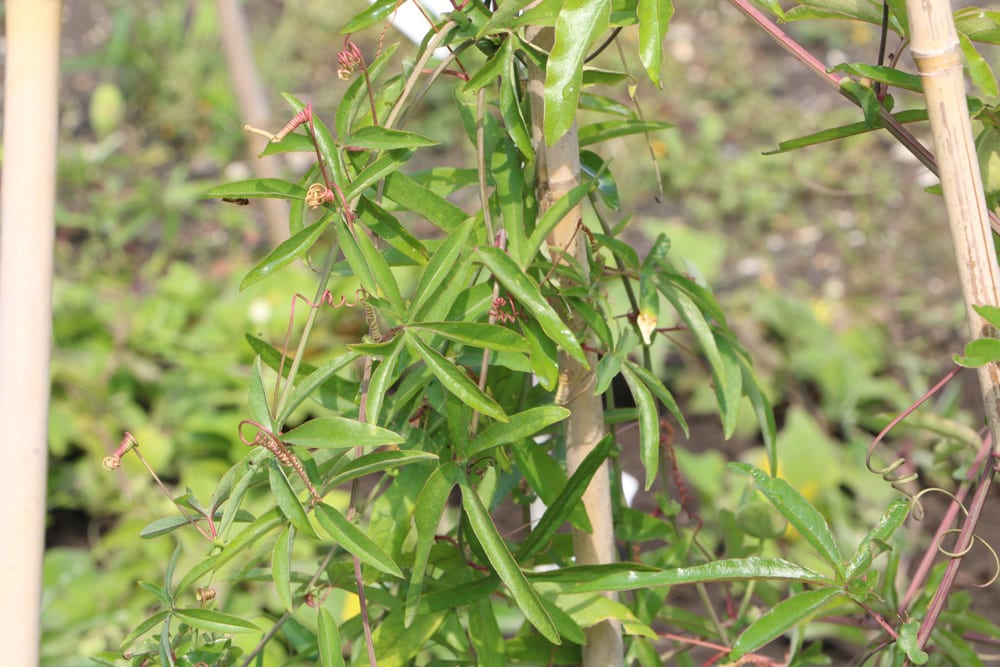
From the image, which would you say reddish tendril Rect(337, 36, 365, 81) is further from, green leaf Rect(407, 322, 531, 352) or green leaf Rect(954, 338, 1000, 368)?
green leaf Rect(954, 338, 1000, 368)

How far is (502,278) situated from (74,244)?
2416 mm

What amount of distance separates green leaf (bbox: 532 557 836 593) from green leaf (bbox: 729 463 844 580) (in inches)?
0.6

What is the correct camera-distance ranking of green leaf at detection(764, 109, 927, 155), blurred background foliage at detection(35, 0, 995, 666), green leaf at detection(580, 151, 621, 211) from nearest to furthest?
green leaf at detection(764, 109, 927, 155) → green leaf at detection(580, 151, 621, 211) → blurred background foliage at detection(35, 0, 995, 666)

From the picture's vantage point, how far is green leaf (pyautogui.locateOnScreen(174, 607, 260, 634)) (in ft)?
2.03

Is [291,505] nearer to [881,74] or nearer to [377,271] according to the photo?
[377,271]

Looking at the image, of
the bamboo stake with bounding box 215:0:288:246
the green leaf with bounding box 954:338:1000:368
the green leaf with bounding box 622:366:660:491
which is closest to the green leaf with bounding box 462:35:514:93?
the green leaf with bounding box 622:366:660:491

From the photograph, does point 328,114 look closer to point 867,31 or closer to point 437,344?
point 867,31

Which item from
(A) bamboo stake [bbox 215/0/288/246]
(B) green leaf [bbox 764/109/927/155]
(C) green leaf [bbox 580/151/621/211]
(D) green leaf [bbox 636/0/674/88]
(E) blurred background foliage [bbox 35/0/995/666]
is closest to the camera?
(D) green leaf [bbox 636/0/674/88]

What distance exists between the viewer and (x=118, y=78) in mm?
3256

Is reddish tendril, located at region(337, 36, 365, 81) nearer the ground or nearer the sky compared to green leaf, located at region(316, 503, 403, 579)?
nearer the sky

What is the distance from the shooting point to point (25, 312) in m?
0.73

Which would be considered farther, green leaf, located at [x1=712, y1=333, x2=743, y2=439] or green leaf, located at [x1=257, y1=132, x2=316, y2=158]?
green leaf, located at [x1=712, y1=333, x2=743, y2=439]

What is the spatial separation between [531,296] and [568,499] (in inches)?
6.4

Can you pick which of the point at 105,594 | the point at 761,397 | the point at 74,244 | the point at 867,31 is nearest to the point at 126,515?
the point at 105,594
